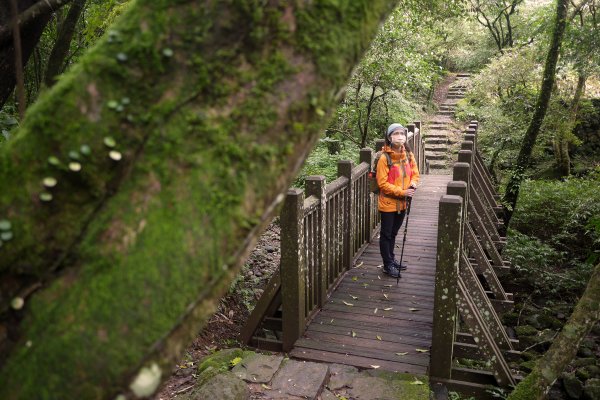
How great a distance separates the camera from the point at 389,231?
20.0ft

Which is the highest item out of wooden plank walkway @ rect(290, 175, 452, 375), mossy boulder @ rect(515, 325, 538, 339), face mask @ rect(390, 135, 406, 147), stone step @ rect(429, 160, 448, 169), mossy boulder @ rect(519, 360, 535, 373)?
face mask @ rect(390, 135, 406, 147)

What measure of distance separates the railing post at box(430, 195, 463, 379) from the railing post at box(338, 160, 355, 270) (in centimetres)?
207

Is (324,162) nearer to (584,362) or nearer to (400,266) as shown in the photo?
(400,266)

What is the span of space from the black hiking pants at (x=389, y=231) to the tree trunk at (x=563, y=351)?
244cm

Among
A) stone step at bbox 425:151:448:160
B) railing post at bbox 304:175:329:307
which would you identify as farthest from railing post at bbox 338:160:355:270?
stone step at bbox 425:151:448:160

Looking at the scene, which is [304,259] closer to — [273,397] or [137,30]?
[273,397]

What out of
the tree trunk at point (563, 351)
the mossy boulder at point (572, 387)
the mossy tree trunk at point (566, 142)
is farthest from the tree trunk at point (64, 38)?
the mossy tree trunk at point (566, 142)

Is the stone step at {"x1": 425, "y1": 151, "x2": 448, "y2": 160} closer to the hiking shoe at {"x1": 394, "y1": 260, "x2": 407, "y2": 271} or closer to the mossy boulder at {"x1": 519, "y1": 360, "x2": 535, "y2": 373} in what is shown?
the hiking shoe at {"x1": 394, "y1": 260, "x2": 407, "y2": 271}

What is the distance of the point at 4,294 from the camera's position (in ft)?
3.80

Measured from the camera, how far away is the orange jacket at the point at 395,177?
5887 mm

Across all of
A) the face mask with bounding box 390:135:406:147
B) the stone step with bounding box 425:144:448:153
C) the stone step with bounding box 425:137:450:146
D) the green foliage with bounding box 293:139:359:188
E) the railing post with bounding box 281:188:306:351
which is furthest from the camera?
the stone step with bounding box 425:137:450:146

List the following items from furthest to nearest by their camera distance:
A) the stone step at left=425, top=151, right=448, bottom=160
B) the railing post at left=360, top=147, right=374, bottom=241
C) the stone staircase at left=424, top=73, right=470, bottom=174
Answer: the stone step at left=425, top=151, right=448, bottom=160 < the stone staircase at left=424, top=73, right=470, bottom=174 < the railing post at left=360, top=147, right=374, bottom=241

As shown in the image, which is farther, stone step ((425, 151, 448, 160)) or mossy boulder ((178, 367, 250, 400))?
stone step ((425, 151, 448, 160))

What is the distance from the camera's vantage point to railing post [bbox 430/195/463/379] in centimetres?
423
